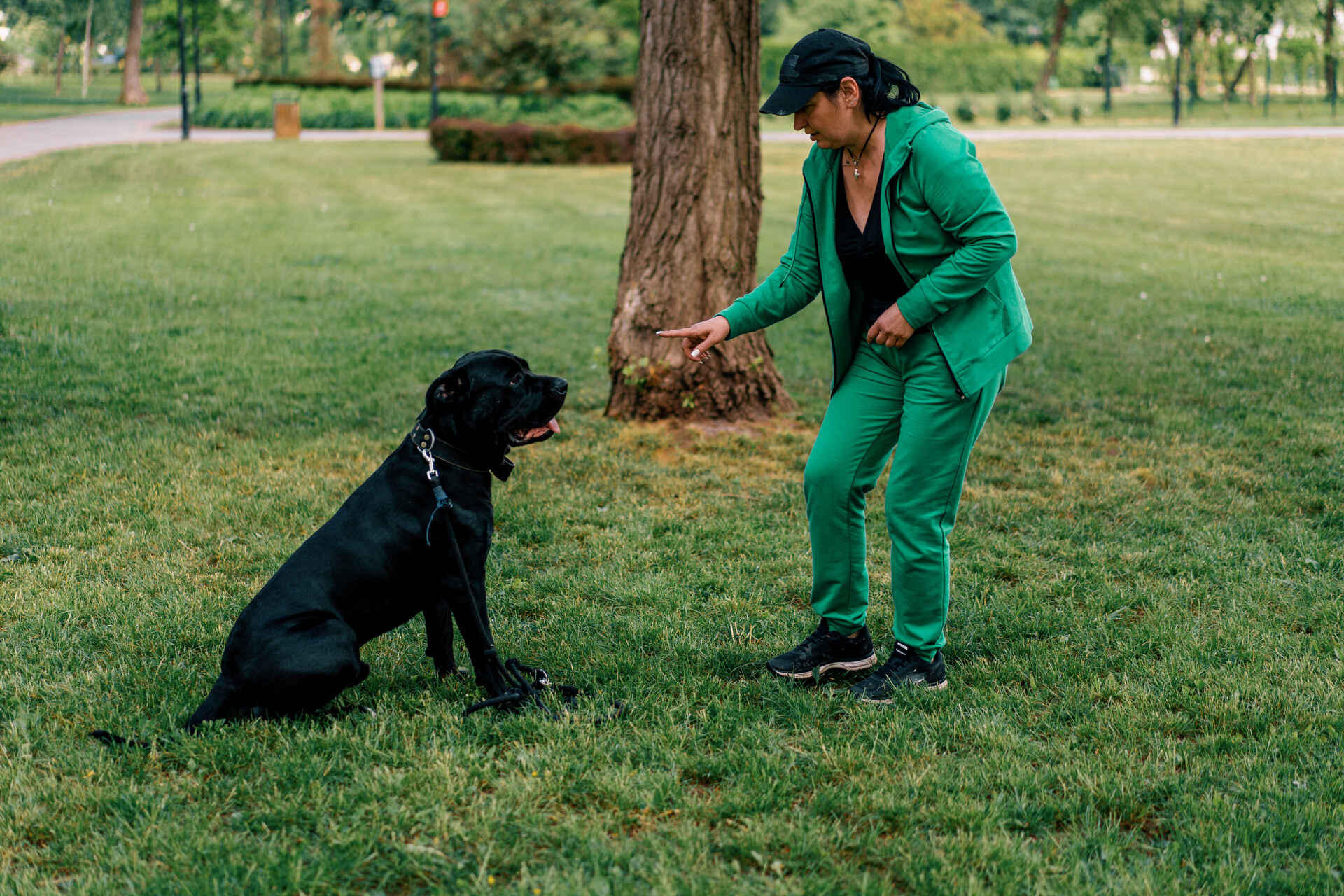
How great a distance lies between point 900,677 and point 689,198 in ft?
13.0

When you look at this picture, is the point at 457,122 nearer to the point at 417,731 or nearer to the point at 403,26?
the point at 417,731

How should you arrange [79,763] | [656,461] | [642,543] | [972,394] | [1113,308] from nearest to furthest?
[79,763], [972,394], [642,543], [656,461], [1113,308]

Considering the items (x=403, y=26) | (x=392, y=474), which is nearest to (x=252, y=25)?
(x=403, y=26)

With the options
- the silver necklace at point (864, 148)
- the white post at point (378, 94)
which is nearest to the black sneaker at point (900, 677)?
the silver necklace at point (864, 148)

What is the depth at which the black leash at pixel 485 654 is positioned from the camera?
3.55m

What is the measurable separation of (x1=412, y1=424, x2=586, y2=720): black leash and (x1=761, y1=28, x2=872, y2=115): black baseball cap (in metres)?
1.49

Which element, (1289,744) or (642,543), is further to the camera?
(642,543)

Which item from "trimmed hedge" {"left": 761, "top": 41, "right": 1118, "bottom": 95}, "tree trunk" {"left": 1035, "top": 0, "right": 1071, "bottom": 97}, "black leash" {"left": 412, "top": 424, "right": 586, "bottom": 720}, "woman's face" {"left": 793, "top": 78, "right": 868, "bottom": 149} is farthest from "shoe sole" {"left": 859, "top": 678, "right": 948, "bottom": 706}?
"trimmed hedge" {"left": 761, "top": 41, "right": 1118, "bottom": 95}

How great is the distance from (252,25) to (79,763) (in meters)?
71.8

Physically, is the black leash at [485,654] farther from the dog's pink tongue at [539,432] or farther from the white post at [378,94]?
the white post at [378,94]

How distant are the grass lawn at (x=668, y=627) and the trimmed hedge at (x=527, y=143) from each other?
1619cm

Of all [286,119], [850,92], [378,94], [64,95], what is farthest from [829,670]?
[64,95]

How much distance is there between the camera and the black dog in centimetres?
340

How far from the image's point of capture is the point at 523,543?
5.45 metres
